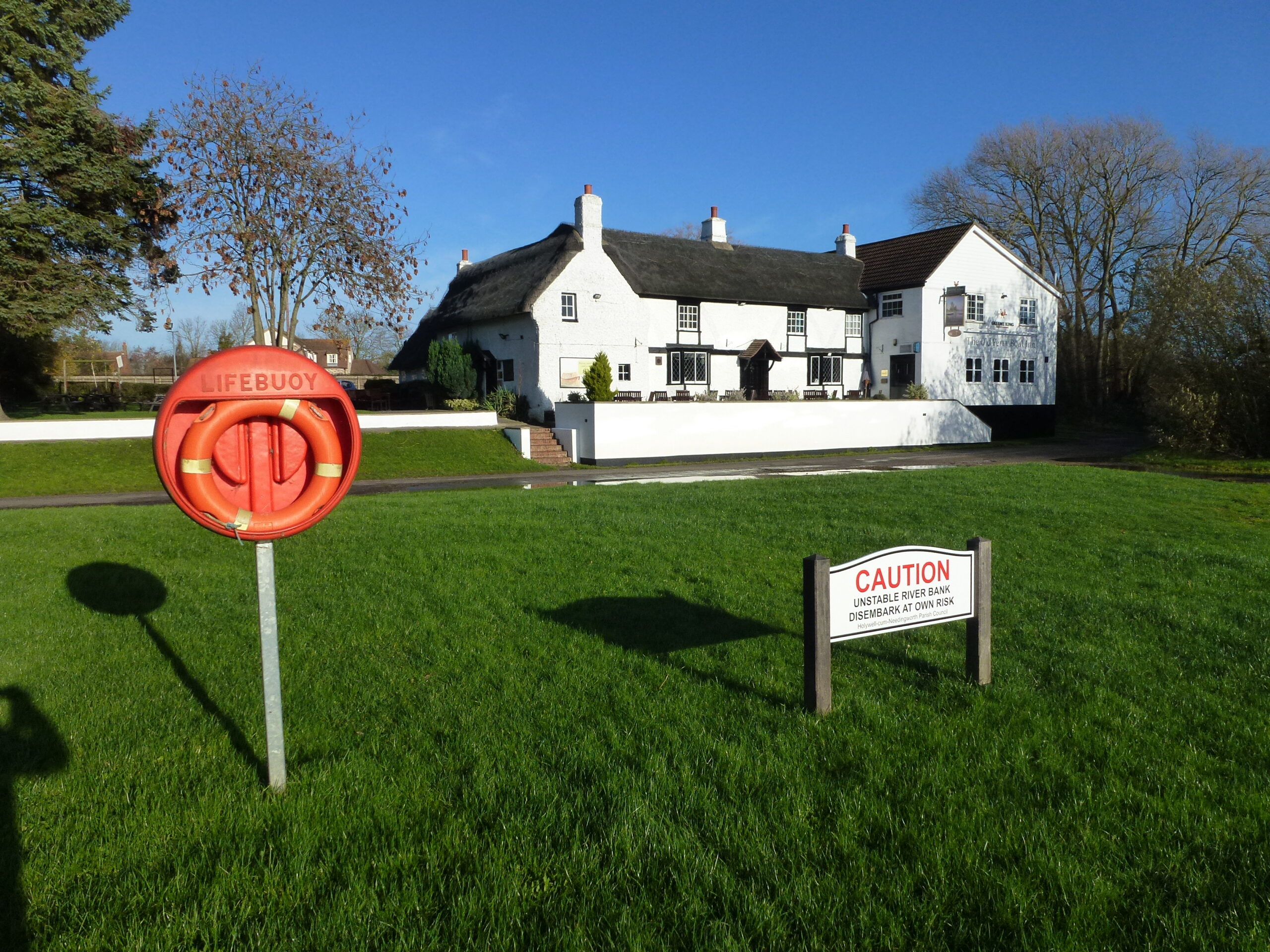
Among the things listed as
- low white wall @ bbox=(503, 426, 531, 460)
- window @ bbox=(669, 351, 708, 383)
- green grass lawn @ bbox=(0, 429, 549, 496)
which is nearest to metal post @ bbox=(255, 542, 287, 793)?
green grass lawn @ bbox=(0, 429, 549, 496)

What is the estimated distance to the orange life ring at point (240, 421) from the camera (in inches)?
147

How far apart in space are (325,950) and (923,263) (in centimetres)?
4295

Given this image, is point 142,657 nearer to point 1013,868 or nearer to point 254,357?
point 254,357

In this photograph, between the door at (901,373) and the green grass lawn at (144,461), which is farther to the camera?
the door at (901,373)

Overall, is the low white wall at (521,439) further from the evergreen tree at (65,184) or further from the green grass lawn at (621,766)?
the green grass lawn at (621,766)

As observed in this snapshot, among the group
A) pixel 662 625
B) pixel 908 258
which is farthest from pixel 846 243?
pixel 662 625

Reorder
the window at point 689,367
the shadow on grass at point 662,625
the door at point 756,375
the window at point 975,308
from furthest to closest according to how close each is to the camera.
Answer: the window at point 975,308 < the door at point 756,375 < the window at point 689,367 < the shadow on grass at point 662,625

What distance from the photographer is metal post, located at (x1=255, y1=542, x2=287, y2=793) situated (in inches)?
156

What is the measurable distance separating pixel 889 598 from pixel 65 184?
111ft

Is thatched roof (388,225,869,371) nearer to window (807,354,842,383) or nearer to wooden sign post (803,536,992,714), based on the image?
Answer: window (807,354,842,383)

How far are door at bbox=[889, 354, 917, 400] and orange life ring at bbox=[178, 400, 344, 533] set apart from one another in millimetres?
39456

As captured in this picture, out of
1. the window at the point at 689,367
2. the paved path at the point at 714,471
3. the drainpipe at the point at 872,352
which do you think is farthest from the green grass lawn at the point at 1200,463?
the window at the point at 689,367

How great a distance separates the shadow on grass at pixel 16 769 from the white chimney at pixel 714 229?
39922 mm

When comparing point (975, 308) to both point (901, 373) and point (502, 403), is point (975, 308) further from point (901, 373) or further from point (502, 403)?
point (502, 403)
